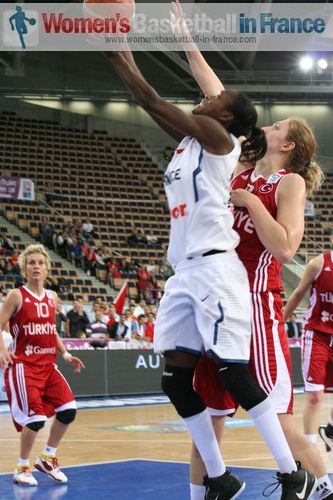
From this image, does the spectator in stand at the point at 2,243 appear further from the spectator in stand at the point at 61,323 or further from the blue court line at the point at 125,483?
the blue court line at the point at 125,483

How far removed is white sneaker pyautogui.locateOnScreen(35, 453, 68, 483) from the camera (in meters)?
6.16

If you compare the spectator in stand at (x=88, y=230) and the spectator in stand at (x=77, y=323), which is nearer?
the spectator in stand at (x=77, y=323)

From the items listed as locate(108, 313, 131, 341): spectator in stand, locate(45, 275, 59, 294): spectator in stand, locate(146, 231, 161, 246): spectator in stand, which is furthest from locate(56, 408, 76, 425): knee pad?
locate(146, 231, 161, 246): spectator in stand

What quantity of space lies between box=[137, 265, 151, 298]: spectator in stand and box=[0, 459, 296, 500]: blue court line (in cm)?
1363

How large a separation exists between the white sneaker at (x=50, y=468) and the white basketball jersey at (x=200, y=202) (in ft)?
9.82

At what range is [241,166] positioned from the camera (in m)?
4.48

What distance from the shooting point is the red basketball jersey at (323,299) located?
681cm

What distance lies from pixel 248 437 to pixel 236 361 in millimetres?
5283

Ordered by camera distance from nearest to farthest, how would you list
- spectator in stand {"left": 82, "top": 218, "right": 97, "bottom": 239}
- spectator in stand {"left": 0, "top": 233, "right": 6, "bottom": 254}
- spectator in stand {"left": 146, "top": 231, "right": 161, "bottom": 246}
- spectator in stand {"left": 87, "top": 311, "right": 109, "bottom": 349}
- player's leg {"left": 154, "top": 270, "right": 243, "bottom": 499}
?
player's leg {"left": 154, "top": 270, "right": 243, "bottom": 499}, spectator in stand {"left": 87, "top": 311, "right": 109, "bottom": 349}, spectator in stand {"left": 0, "top": 233, "right": 6, "bottom": 254}, spectator in stand {"left": 82, "top": 218, "right": 97, "bottom": 239}, spectator in stand {"left": 146, "top": 231, "right": 161, "bottom": 246}

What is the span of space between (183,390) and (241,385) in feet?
0.94

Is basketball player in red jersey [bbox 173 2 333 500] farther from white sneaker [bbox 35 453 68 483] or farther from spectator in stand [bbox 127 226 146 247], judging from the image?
spectator in stand [bbox 127 226 146 247]

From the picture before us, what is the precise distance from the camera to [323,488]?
13.0 feet

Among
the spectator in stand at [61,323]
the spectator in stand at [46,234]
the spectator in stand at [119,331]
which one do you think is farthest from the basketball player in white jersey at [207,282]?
the spectator in stand at [46,234]

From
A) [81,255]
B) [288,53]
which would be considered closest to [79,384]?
[81,255]
